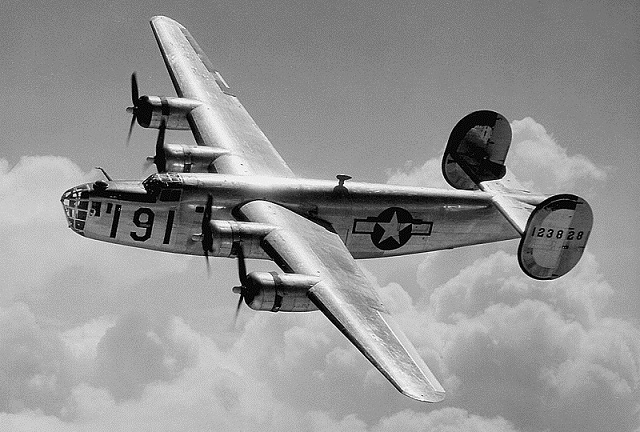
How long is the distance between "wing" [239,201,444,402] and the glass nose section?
550cm

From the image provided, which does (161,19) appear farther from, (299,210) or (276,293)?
(276,293)

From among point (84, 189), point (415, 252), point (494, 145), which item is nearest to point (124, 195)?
point (84, 189)

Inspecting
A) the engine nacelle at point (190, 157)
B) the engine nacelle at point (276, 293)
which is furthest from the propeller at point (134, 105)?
the engine nacelle at point (276, 293)

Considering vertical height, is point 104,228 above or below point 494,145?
below

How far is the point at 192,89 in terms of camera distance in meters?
38.9

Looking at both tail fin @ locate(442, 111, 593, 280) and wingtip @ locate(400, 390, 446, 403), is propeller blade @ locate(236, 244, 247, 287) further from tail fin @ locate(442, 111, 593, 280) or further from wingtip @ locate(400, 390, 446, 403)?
tail fin @ locate(442, 111, 593, 280)

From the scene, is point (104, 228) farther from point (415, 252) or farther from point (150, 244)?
point (415, 252)

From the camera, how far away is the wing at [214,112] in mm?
34656

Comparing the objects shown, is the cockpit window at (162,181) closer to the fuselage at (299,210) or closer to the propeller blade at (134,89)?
the fuselage at (299,210)

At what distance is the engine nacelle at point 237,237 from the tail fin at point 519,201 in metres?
9.72

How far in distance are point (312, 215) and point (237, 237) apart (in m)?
4.52

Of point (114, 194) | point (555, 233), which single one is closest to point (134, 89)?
point (114, 194)

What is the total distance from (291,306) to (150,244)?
26.4 ft

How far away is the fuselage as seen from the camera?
30125 millimetres
